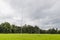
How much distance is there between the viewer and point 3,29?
250 ft

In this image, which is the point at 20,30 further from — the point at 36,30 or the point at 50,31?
the point at 50,31

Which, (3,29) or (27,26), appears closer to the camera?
(3,29)

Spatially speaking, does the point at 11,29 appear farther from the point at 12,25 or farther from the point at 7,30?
the point at 12,25

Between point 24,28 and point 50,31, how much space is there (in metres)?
13.4

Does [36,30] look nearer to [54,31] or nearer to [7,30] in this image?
[54,31]

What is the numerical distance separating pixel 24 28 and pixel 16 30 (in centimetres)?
512

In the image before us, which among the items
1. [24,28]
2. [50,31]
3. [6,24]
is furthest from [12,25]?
[50,31]

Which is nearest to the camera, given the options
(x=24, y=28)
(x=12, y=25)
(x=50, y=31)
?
(x=50, y=31)

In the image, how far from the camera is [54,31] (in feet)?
252

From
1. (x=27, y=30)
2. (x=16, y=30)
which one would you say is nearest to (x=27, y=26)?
(x=27, y=30)

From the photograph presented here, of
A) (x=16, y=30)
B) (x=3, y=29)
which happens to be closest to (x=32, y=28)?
(x=16, y=30)

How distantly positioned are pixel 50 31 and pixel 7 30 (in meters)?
20.6

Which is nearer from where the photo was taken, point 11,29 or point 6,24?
point 11,29

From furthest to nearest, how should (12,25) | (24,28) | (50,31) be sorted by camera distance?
(12,25) < (24,28) < (50,31)
